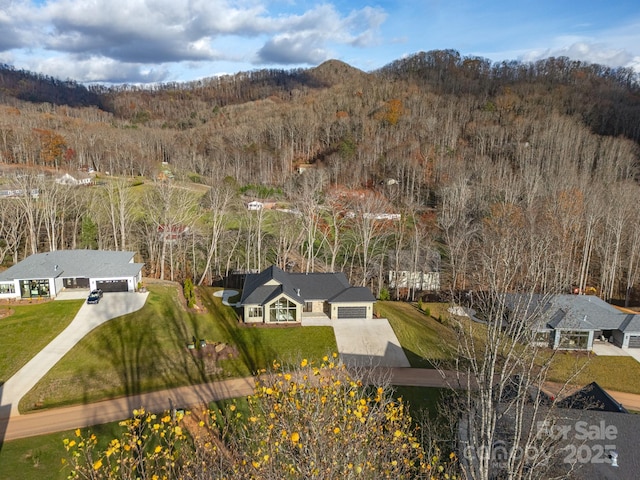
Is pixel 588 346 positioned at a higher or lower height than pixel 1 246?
lower

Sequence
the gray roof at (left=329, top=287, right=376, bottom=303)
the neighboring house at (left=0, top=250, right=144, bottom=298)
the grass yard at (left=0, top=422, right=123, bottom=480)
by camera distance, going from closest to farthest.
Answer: the grass yard at (left=0, top=422, right=123, bottom=480), the neighboring house at (left=0, top=250, right=144, bottom=298), the gray roof at (left=329, top=287, right=376, bottom=303)

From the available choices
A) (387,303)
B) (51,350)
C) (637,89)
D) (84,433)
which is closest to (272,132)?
(387,303)

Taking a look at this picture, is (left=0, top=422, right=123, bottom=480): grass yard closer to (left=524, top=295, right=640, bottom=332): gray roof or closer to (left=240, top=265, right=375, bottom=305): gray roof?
(left=240, top=265, right=375, bottom=305): gray roof

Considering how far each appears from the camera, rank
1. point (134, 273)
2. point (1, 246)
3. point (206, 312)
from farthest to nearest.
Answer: point (1, 246) → point (134, 273) → point (206, 312)

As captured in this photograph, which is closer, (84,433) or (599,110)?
(84,433)

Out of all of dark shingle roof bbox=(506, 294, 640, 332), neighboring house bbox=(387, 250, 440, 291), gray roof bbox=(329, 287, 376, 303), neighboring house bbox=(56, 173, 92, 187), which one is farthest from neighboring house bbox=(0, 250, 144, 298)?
dark shingle roof bbox=(506, 294, 640, 332)

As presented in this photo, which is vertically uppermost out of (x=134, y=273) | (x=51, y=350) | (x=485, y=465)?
(x=485, y=465)

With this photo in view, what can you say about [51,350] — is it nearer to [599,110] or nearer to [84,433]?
[84,433]

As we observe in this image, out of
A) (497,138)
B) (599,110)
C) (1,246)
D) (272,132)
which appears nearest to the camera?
(1,246)
